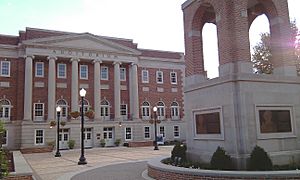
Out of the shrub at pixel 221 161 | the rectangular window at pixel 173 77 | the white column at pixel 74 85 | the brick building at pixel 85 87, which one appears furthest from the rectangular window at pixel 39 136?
the shrub at pixel 221 161

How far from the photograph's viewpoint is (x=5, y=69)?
37.4 metres

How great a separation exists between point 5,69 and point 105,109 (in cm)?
1421

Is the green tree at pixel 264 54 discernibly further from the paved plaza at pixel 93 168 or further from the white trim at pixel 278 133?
the white trim at pixel 278 133

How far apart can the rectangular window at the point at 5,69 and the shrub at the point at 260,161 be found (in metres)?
35.8

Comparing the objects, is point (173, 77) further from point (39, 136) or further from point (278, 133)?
point (278, 133)

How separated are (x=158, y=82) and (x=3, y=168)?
1537 inches

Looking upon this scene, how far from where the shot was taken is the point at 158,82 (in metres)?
46.2

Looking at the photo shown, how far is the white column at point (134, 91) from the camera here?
42688 mm

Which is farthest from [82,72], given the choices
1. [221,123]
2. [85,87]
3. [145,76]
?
[221,123]

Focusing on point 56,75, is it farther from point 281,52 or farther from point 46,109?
point 281,52

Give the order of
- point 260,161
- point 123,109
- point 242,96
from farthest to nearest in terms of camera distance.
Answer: point 123,109, point 242,96, point 260,161

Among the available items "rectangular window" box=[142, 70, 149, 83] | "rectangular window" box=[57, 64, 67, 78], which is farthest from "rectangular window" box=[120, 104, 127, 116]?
"rectangular window" box=[57, 64, 67, 78]

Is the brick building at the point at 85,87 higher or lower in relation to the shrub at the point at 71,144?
higher

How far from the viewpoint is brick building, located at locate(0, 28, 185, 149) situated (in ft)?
121
